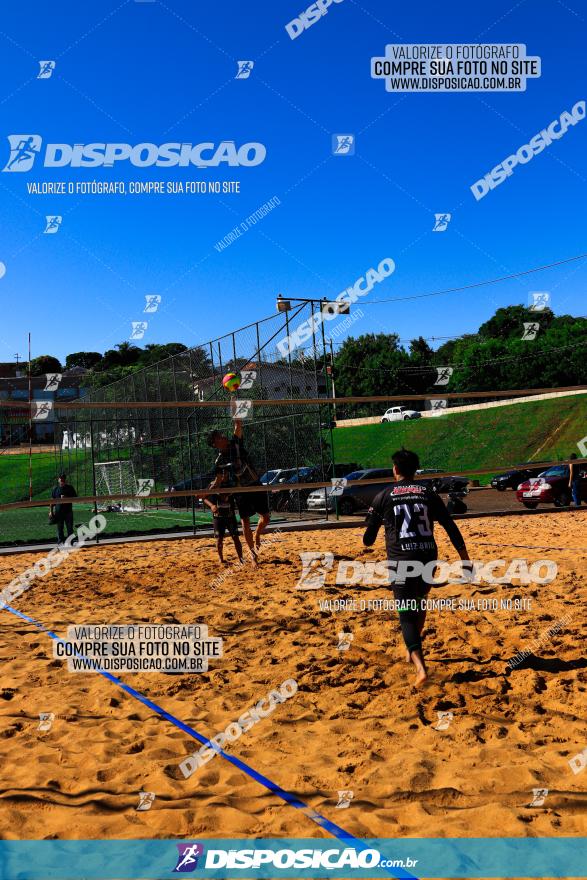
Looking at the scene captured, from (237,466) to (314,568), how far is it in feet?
5.46

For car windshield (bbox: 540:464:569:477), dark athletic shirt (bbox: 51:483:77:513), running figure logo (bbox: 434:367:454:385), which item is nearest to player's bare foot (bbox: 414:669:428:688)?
dark athletic shirt (bbox: 51:483:77:513)

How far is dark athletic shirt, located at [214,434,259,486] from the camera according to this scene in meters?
9.33

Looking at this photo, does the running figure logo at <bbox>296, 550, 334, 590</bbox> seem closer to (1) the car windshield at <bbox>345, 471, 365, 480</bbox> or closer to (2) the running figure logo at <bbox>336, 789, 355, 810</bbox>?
(2) the running figure logo at <bbox>336, 789, 355, 810</bbox>

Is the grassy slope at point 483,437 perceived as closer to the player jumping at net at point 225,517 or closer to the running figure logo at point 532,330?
the running figure logo at point 532,330

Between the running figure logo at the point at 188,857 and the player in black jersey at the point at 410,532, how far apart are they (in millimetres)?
2105

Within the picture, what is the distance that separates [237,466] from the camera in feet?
30.6

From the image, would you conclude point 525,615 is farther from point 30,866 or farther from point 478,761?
point 30,866

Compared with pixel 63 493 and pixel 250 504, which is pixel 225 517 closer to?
pixel 250 504

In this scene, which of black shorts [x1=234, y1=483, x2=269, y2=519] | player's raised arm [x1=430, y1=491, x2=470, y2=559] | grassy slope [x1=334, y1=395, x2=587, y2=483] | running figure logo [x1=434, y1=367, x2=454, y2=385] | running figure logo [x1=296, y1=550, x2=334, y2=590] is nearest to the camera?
player's raised arm [x1=430, y1=491, x2=470, y2=559]

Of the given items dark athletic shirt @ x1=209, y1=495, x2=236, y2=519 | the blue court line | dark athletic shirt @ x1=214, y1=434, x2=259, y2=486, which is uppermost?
dark athletic shirt @ x1=214, y1=434, x2=259, y2=486

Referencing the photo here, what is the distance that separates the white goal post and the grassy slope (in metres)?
14.2

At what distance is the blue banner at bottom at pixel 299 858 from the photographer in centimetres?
277

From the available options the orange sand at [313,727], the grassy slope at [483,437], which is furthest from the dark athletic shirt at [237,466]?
the grassy slope at [483,437]

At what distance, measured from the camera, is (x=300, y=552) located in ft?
35.3
